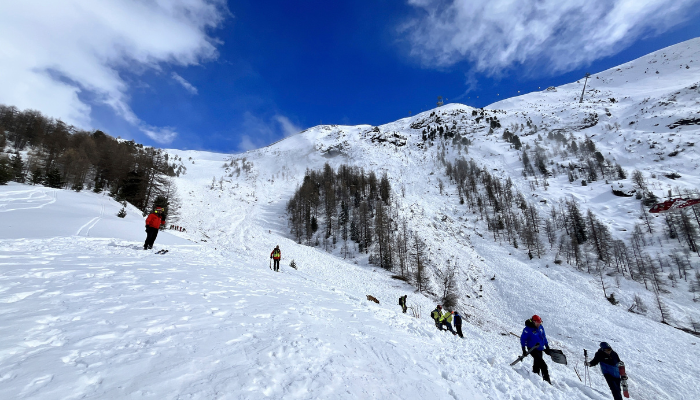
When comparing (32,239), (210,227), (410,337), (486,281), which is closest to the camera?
(410,337)

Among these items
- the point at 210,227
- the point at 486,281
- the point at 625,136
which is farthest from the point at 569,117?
the point at 210,227

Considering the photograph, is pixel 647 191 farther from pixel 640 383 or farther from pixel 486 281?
pixel 640 383

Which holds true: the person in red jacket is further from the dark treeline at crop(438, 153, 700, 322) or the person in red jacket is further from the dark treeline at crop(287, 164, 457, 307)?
the dark treeline at crop(438, 153, 700, 322)

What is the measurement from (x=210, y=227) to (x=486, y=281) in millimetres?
51266

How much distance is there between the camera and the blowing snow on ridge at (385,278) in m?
3.76

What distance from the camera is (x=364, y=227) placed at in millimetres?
53719

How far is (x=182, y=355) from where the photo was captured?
3695 mm

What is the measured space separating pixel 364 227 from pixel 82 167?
50.2m

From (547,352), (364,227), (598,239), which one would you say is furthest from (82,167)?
(598,239)

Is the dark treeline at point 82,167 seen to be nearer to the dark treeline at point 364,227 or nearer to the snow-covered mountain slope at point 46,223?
the snow-covered mountain slope at point 46,223

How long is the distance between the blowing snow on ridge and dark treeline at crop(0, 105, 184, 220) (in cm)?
462

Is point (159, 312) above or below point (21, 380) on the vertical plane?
below

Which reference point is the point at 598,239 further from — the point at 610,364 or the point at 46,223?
the point at 46,223

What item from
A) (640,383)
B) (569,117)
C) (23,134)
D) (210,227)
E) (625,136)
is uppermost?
(569,117)
